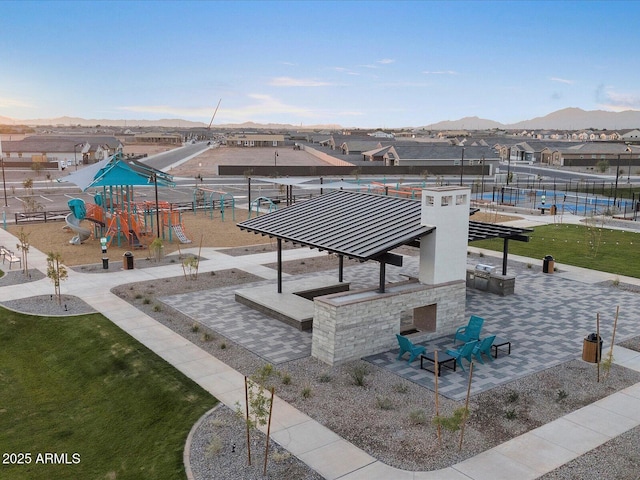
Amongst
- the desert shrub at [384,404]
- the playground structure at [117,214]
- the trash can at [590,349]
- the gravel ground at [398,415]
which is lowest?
the gravel ground at [398,415]

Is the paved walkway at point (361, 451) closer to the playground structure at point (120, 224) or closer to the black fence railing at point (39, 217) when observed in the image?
the playground structure at point (120, 224)

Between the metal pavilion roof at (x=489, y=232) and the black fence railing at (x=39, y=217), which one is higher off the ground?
the metal pavilion roof at (x=489, y=232)

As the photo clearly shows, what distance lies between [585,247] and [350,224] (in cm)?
2032

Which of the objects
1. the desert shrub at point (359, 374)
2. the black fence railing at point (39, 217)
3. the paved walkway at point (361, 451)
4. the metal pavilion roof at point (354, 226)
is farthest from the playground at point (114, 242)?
the desert shrub at point (359, 374)

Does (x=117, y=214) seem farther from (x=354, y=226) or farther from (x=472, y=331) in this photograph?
(x=472, y=331)

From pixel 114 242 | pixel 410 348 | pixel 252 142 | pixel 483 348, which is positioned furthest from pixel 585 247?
pixel 252 142

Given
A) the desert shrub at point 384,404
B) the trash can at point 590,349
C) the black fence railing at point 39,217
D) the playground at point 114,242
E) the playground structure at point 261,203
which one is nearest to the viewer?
the desert shrub at point 384,404

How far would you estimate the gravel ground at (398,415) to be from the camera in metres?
11.5

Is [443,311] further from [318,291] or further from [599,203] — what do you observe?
[599,203]

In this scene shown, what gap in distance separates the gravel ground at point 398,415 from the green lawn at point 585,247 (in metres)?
12.3

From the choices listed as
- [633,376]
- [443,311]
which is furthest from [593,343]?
[443,311]

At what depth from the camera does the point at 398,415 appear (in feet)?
44.2

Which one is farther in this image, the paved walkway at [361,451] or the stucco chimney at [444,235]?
the stucco chimney at [444,235]

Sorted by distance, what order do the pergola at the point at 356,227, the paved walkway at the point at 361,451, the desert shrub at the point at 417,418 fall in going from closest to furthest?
the paved walkway at the point at 361,451, the desert shrub at the point at 417,418, the pergola at the point at 356,227
